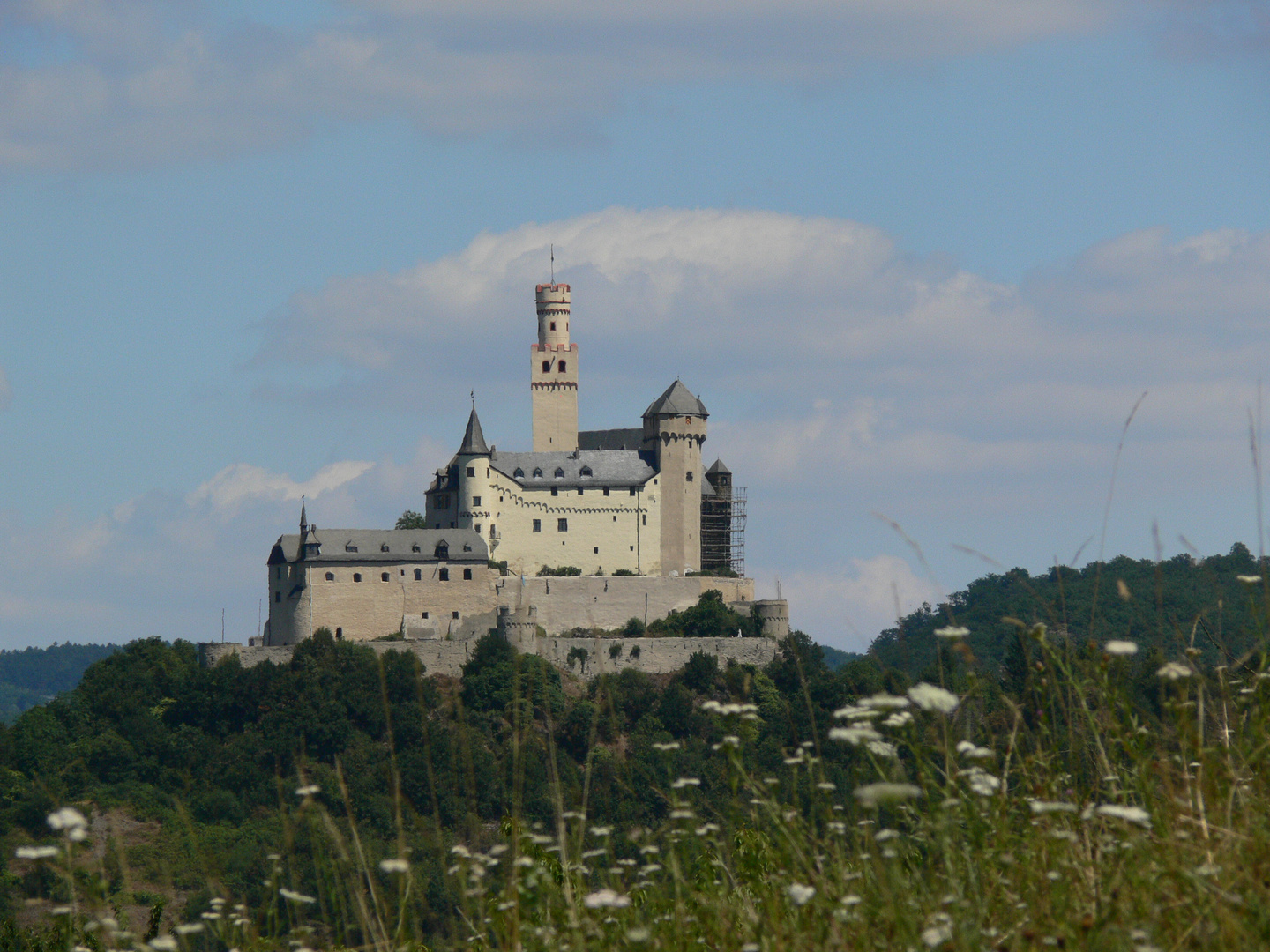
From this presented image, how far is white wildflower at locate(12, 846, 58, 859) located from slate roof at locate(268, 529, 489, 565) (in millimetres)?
64772

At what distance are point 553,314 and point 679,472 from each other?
10.1 meters

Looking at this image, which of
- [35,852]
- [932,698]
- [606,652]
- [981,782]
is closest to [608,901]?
[932,698]

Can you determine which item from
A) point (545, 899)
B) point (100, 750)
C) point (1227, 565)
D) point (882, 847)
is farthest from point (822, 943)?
point (1227, 565)

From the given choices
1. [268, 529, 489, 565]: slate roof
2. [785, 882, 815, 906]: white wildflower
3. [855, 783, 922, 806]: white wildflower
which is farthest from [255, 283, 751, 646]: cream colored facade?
[855, 783, 922, 806]: white wildflower

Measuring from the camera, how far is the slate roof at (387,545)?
233ft

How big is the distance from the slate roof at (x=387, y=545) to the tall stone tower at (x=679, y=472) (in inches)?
323

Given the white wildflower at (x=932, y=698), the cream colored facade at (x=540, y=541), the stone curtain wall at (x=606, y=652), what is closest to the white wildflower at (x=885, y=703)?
the white wildflower at (x=932, y=698)

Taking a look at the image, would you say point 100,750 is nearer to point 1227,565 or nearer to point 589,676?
point 589,676

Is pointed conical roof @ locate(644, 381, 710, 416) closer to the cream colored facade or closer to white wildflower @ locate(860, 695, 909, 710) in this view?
the cream colored facade

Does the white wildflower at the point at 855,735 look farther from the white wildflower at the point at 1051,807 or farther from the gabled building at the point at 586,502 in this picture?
the gabled building at the point at 586,502

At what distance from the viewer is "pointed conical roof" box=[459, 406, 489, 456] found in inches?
2943

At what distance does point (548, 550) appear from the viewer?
74.2 m

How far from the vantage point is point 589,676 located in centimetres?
7131

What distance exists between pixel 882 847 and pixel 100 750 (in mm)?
67880
